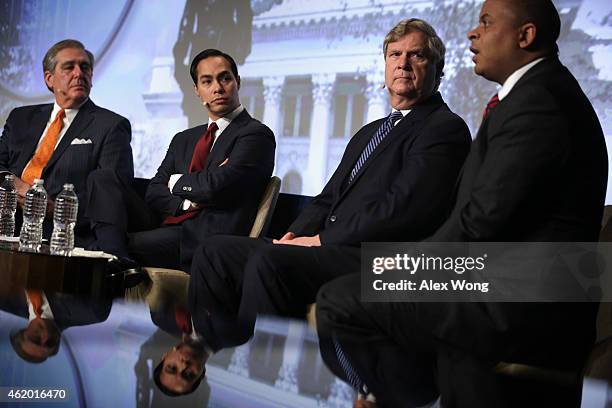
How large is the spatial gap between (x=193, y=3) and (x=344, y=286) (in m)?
3.44

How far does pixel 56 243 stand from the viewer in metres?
3.33

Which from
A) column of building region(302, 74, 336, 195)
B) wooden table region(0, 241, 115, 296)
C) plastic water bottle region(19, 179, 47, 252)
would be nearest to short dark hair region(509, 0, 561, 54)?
wooden table region(0, 241, 115, 296)

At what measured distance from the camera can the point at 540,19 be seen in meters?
2.30

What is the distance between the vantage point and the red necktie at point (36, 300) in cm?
246

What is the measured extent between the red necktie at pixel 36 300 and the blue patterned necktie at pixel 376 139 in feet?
3.83

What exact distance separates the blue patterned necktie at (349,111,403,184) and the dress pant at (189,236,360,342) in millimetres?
400

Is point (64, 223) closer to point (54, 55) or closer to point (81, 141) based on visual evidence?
point (81, 141)

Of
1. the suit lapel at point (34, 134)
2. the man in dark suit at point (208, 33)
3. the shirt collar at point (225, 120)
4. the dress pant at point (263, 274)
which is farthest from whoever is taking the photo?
the man in dark suit at point (208, 33)

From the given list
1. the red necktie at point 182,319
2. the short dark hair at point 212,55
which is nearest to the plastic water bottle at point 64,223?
the red necktie at point 182,319

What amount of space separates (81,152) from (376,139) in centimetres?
190

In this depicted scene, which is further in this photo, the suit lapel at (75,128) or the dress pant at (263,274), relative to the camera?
the suit lapel at (75,128)

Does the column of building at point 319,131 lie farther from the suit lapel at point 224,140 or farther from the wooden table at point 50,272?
the wooden table at point 50,272

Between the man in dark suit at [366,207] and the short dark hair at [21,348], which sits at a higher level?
the man in dark suit at [366,207]

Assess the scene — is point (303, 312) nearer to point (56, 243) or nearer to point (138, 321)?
point (138, 321)
